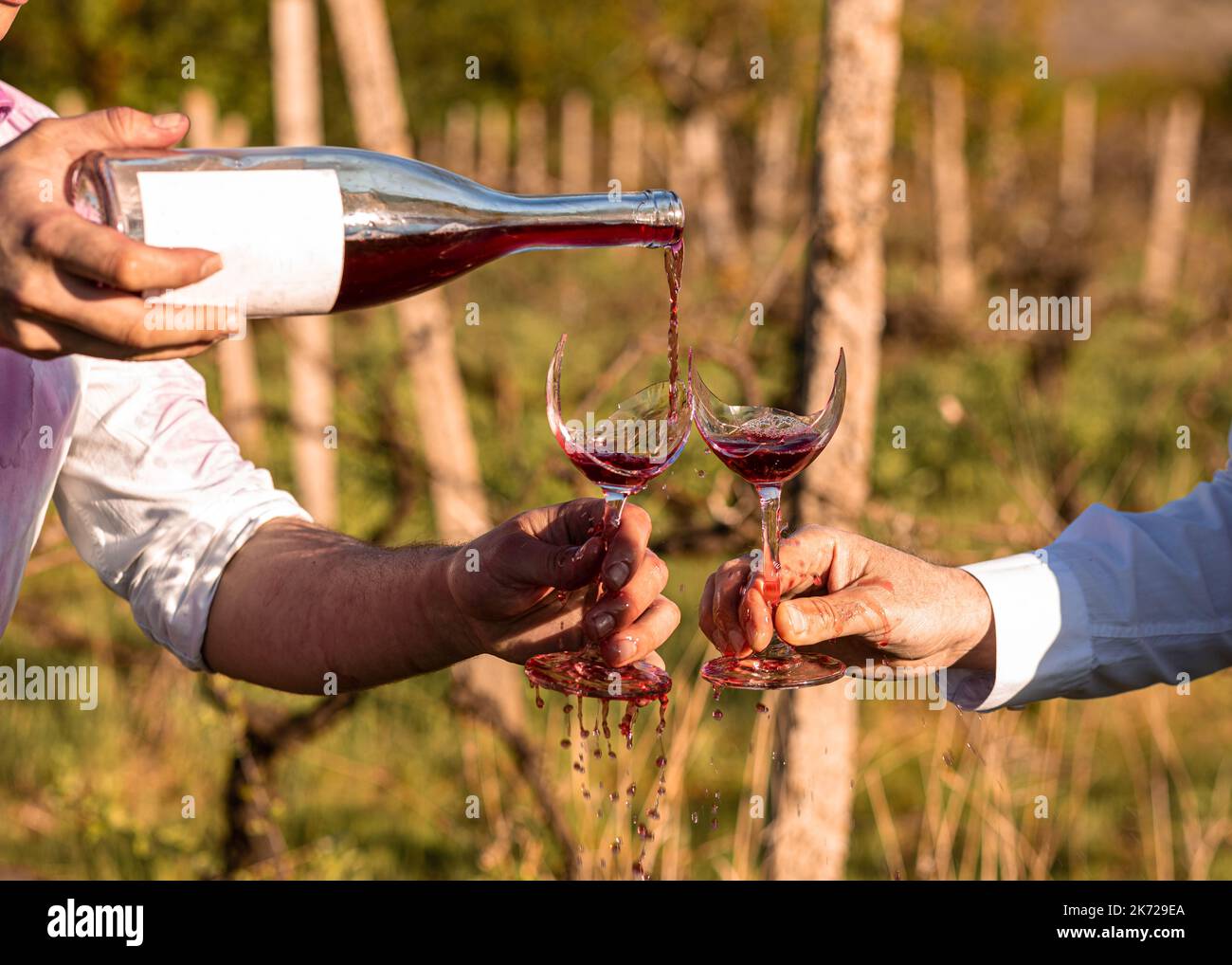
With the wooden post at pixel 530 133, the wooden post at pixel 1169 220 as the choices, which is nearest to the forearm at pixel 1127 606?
the wooden post at pixel 1169 220

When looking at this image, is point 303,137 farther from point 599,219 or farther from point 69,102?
point 599,219

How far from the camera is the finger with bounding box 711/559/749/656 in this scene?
5.79 ft

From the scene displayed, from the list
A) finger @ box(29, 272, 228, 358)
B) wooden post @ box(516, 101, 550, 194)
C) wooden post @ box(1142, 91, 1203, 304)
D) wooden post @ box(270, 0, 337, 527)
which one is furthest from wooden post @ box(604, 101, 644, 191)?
finger @ box(29, 272, 228, 358)

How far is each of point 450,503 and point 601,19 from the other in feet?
39.1

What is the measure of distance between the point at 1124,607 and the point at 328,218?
1260 millimetres

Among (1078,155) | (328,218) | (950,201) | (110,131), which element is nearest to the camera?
(110,131)

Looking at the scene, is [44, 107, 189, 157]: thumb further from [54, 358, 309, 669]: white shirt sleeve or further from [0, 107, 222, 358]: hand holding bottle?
[54, 358, 309, 669]: white shirt sleeve

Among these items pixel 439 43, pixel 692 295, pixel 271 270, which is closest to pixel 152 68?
pixel 692 295

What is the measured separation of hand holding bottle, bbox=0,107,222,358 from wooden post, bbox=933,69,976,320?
9970mm

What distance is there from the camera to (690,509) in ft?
12.0

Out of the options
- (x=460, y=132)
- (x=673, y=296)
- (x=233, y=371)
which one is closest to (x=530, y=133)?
(x=460, y=132)

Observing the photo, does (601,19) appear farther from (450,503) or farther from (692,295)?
(450,503)

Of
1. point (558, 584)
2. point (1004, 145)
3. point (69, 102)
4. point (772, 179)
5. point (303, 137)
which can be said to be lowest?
point (558, 584)
